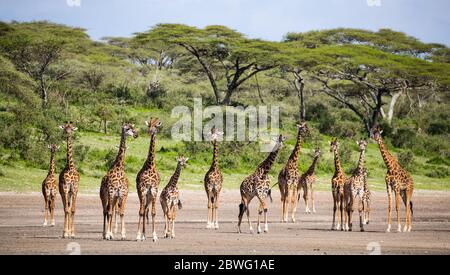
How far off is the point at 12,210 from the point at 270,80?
3828 cm

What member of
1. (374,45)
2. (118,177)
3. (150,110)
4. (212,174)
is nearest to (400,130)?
(374,45)

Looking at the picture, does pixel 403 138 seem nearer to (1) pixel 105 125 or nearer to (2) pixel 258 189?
(1) pixel 105 125

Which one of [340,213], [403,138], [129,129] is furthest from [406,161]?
[129,129]

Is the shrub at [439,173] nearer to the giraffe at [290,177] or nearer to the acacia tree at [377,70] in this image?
the acacia tree at [377,70]

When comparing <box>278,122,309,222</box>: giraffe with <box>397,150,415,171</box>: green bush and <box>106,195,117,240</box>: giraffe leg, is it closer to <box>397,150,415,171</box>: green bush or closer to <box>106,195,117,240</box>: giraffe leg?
<box>106,195,117,240</box>: giraffe leg

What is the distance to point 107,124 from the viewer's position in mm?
Answer: 35594

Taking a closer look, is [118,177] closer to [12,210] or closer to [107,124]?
[12,210]

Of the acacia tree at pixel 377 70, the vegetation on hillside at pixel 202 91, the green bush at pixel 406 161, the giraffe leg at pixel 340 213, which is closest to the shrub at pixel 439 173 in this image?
the vegetation on hillside at pixel 202 91

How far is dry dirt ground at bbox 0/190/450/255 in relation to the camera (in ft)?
43.7

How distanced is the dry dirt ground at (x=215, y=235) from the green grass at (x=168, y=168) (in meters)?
2.29

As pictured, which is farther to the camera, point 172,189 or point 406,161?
point 406,161

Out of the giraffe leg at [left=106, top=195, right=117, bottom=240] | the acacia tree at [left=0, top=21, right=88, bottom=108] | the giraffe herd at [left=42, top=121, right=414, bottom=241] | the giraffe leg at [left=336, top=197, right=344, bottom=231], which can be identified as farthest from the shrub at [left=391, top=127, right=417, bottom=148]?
the giraffe leg at [left=106, top=195, right=117, bottom=240]

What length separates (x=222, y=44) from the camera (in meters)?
45.5

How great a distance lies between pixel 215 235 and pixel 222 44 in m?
30.6
